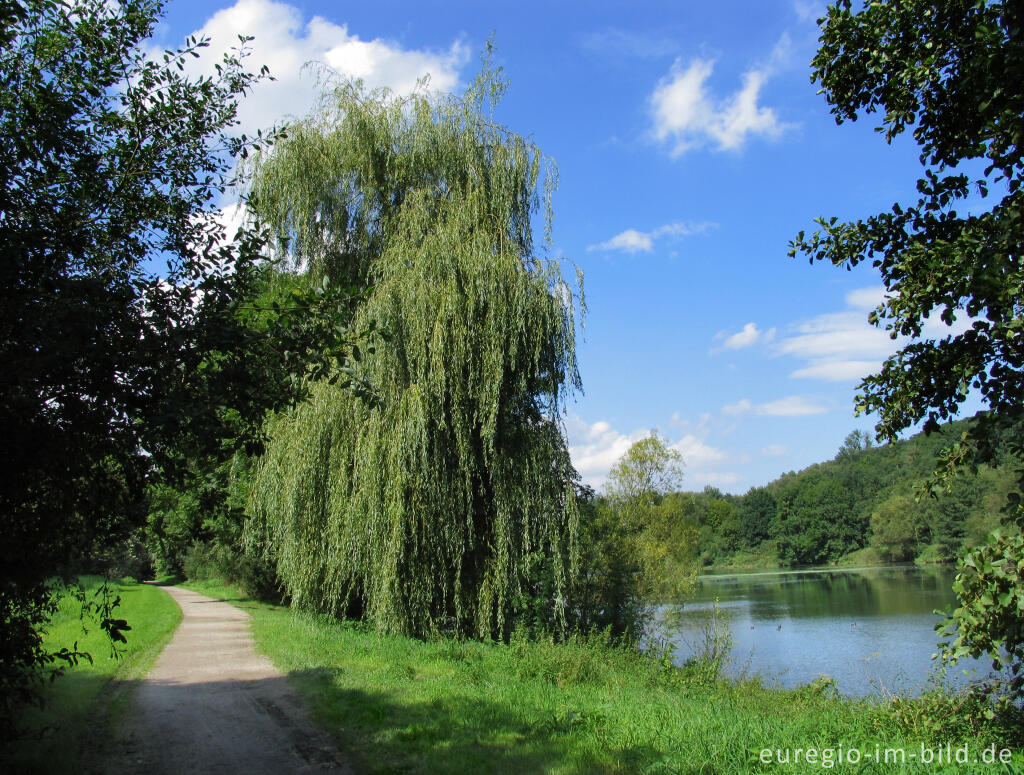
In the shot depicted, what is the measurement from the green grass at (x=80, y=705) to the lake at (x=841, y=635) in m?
8.23

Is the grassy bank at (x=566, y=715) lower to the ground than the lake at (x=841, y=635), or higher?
higher

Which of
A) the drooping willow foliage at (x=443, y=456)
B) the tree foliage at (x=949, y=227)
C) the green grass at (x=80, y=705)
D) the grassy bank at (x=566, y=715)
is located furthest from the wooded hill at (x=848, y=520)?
the tree foliage at (x=949, y=227)

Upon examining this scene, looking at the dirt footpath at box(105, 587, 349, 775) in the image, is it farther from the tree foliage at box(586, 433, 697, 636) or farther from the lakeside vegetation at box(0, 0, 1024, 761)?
the tree foliage at box(586, 433, 697, 636)

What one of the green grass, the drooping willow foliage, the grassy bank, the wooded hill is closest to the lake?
the grassy bank

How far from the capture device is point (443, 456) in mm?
11664

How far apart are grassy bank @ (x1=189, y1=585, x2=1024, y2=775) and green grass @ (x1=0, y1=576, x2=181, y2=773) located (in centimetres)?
212

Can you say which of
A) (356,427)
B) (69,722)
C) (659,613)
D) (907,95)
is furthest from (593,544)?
(659,613)

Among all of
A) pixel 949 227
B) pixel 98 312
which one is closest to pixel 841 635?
pixel 949 227

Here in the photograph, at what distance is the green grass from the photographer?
5.71 m

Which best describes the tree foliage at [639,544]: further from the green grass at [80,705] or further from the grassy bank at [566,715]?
the green grass at [80,705]

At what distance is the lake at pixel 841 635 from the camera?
531 inches

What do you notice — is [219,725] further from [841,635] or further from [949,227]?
[841,635]

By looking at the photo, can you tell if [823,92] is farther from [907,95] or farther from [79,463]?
[79,463]

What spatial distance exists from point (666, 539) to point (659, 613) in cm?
305
